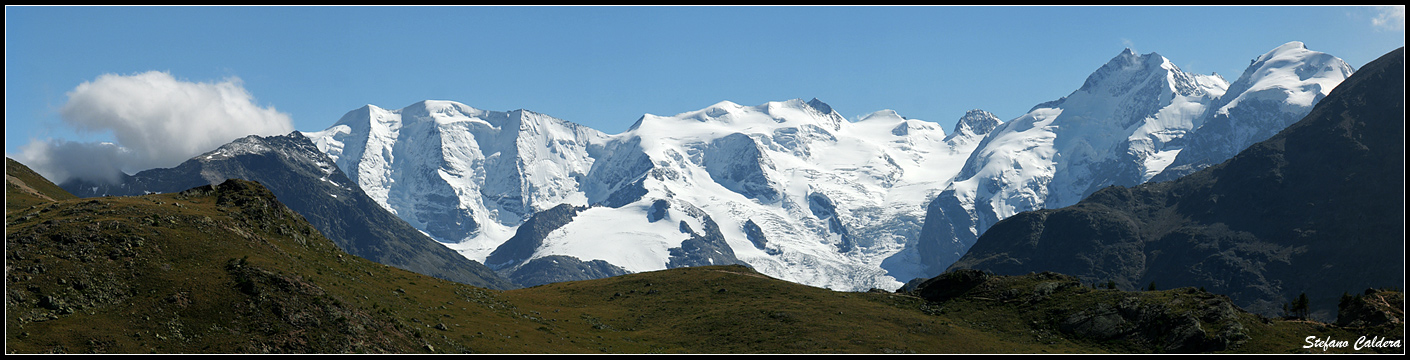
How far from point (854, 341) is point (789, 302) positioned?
22.8 metres

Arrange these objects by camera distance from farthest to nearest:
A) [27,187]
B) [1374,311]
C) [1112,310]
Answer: [27,187], [1112,310], [1374,311]

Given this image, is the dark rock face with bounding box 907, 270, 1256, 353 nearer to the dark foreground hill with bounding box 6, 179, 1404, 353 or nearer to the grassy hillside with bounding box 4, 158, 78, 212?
the dark foreground hill with bounding box 6, 179, 1404, 353

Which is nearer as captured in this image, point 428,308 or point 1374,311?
point 1374,311

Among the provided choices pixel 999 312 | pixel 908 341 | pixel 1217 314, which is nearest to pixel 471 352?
pixel 908 341

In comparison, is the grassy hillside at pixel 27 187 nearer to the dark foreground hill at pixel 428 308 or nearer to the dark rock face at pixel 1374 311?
the dark foreground hill at pixel 428 308

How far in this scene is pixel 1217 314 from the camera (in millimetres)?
98000

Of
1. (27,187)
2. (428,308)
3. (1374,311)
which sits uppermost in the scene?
(27,187)

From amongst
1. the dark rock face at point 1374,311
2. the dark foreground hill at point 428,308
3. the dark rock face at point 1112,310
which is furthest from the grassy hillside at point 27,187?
the dark rock face at point 1374,311

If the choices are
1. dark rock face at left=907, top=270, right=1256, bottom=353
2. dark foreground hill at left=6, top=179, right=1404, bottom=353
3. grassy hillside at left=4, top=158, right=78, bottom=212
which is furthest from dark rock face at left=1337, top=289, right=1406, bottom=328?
grassy hillside at left=4, top=158, right=78, bottom=212

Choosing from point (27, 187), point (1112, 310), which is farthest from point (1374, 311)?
point (27, 187)

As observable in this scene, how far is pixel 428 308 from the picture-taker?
9375 cm

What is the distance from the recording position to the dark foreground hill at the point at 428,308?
70.1 m

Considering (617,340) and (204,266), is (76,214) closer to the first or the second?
(204,266)

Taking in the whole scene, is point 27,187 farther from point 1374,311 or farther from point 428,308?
point 1374,311
